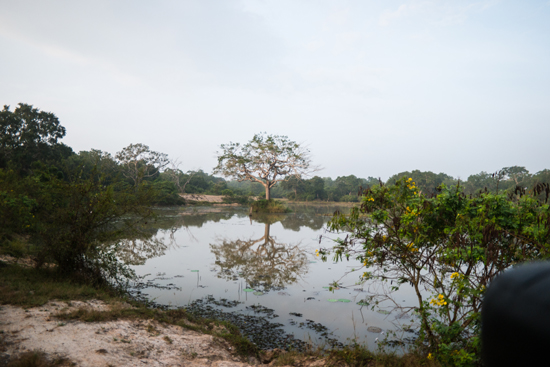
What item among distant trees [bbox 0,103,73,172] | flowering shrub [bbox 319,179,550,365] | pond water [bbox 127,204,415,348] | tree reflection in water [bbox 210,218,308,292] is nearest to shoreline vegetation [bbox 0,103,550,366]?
flowering shrub [bbox 319,179,550,365]

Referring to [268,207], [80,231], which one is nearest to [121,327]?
[80,231]

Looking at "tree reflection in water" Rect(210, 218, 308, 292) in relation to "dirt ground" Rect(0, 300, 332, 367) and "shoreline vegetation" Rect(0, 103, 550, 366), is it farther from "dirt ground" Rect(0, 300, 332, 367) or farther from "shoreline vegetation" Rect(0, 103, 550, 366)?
"dirt ground" Rect(0, 300, 332, 367)

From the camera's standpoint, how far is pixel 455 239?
305 centimetres

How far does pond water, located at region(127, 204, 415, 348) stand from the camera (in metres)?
5.28

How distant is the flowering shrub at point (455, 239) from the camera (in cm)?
274

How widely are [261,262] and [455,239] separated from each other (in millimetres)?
7086

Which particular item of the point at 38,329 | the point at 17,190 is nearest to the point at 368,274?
the point at 38,329

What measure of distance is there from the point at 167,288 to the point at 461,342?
5486mm

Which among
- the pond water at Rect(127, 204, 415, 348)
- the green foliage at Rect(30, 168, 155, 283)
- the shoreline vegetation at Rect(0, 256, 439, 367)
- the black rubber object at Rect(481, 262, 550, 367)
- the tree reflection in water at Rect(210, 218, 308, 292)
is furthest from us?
the tree reflection in water at Rect(210, 218, 308, 292)

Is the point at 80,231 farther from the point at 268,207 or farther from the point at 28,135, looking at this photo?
the point at 28,135

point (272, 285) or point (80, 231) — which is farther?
point (272, 285)

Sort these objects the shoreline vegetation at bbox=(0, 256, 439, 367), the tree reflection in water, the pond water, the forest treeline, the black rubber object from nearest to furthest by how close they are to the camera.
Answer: the black rubber object < the shoreline vegetation at bbox=(0, 256, 439, 367) < the pond water < the tree reflection in water < the forest treeline

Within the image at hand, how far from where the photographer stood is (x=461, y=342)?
9.79 feet

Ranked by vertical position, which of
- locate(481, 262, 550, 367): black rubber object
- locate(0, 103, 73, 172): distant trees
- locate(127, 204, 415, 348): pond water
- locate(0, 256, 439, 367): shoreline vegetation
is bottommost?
locate(127, 204, 415, 348): pond water
